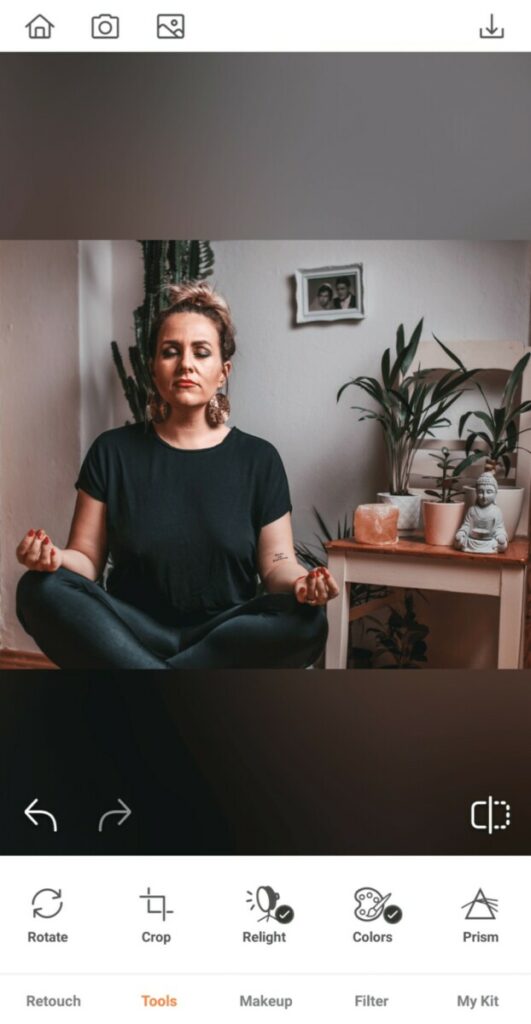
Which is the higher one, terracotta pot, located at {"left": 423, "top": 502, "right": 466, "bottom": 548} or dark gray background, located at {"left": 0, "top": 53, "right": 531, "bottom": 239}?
dark gray background, located at {"left": 0, "top": 53, "right": 531, "bottom": 239}

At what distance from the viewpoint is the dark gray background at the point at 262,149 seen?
50 cm

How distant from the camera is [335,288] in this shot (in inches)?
20.4

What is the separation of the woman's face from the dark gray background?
6cm

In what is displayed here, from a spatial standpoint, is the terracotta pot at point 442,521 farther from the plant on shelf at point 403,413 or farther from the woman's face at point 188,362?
the woman's face at point 188,362
